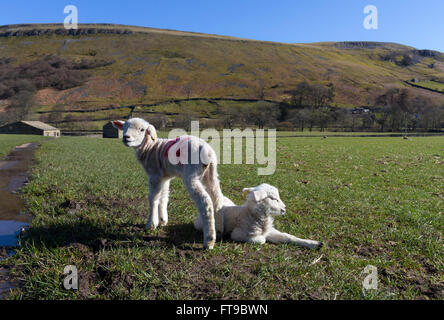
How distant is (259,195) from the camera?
15.6 feet

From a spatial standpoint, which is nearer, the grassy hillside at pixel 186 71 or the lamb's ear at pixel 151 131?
the lamb's ear at pixel 151 131

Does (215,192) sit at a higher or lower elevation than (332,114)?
lower

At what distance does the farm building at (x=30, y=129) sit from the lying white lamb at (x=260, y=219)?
73398mm

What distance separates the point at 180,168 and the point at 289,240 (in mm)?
2275

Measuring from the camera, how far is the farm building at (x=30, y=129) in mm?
66812

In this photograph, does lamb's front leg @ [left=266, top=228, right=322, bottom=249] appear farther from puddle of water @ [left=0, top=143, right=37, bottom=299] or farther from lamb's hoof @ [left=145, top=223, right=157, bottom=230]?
puddle of water @ [left=0, top=143, right=37, bottom=299]

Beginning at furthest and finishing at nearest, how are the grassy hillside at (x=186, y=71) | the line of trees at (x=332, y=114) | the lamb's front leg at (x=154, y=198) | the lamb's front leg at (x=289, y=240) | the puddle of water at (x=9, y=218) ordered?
the grassy hillside at (x=186, y=71) → the line of trees at (x=332, y=114) → the lamb's front leg at (x=154, y=198) → the lamb's front leg at (x=289, y=240) → the puddle of water at (x=9, y=218)

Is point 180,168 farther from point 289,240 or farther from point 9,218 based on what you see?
point 9,218

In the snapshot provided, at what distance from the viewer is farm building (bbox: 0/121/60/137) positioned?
2630 inches

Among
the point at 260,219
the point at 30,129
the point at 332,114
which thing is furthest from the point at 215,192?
the point at 332,114

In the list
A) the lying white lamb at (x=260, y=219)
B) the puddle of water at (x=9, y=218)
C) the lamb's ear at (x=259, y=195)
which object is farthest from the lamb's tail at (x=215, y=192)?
the puddle of water at (x=9, y=218)

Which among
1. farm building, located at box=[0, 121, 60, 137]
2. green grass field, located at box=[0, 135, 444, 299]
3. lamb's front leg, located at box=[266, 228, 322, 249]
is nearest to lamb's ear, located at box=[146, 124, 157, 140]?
green grass field, located at box=[0, 135, 444, 299]

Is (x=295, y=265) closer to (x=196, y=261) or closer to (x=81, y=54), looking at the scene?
(x=196, y=261)

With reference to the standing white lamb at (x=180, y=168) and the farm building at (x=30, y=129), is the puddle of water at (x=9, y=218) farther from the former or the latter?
the farm building at (x=30, y=129)
